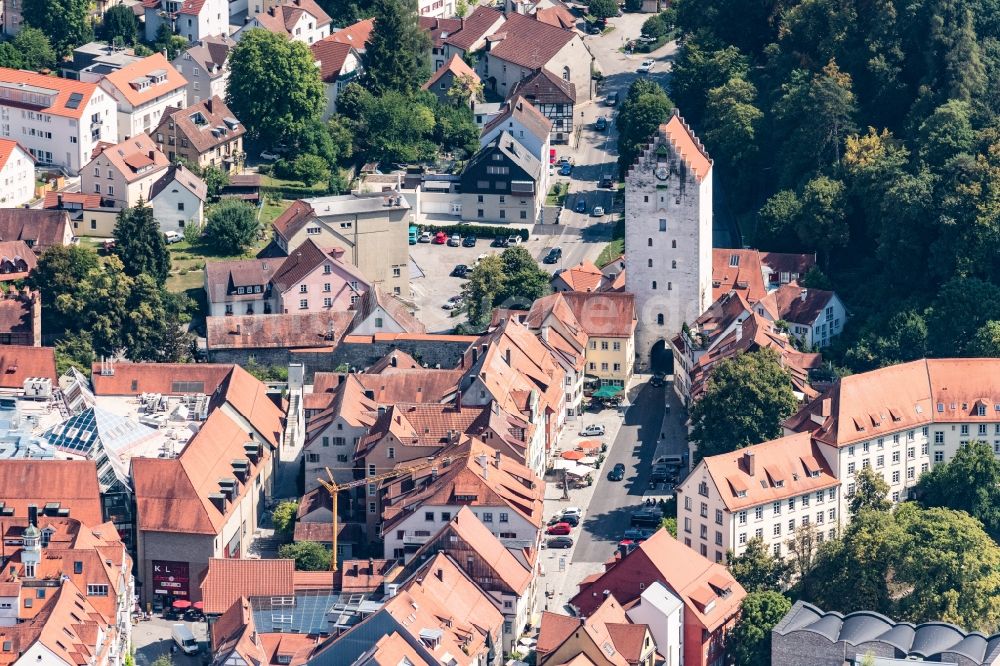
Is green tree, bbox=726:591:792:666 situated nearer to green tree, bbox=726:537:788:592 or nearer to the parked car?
green tree, bbox=726:537:788:592

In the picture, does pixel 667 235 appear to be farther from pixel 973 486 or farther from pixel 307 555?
pixel 307 555

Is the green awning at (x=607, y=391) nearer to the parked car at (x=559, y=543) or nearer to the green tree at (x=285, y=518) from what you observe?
the parked car at (x=559, y=543)

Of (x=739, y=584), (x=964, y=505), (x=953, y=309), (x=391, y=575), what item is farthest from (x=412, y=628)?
(x=953, y=309)

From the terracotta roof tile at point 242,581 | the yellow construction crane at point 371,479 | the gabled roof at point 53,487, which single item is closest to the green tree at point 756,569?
the yellow construction crane at point 371,479

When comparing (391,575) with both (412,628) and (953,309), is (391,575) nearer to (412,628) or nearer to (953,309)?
(412,628)

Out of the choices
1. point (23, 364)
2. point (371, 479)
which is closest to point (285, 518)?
point (371, 479)
